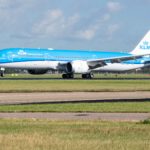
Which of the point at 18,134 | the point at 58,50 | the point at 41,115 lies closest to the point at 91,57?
the point at 58,50

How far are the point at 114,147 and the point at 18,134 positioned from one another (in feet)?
11.2

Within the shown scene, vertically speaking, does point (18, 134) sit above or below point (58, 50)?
below

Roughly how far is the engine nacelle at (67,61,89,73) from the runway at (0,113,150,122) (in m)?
54.9

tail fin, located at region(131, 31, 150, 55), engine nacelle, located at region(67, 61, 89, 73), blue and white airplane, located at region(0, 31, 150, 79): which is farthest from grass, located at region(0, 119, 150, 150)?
tail fin, located at region(131, 31, 150, 55)

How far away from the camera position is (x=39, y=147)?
12.9 meters

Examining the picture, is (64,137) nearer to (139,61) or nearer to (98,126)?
(98,126)

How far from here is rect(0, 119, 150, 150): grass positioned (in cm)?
1314

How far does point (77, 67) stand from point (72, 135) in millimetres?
62802

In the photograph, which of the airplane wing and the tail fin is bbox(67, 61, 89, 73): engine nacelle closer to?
the airplane wing

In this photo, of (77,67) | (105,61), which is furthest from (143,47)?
(77,67)

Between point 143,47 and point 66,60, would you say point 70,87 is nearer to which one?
point 66,60

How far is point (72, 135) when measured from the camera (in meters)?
15.4

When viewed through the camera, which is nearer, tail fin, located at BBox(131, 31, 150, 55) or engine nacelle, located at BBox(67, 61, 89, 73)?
engine nacelle, located at BBox(67, 61, 89, 73)

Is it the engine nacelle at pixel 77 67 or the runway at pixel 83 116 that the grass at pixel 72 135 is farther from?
the engine nacelle at pixel 77 67
